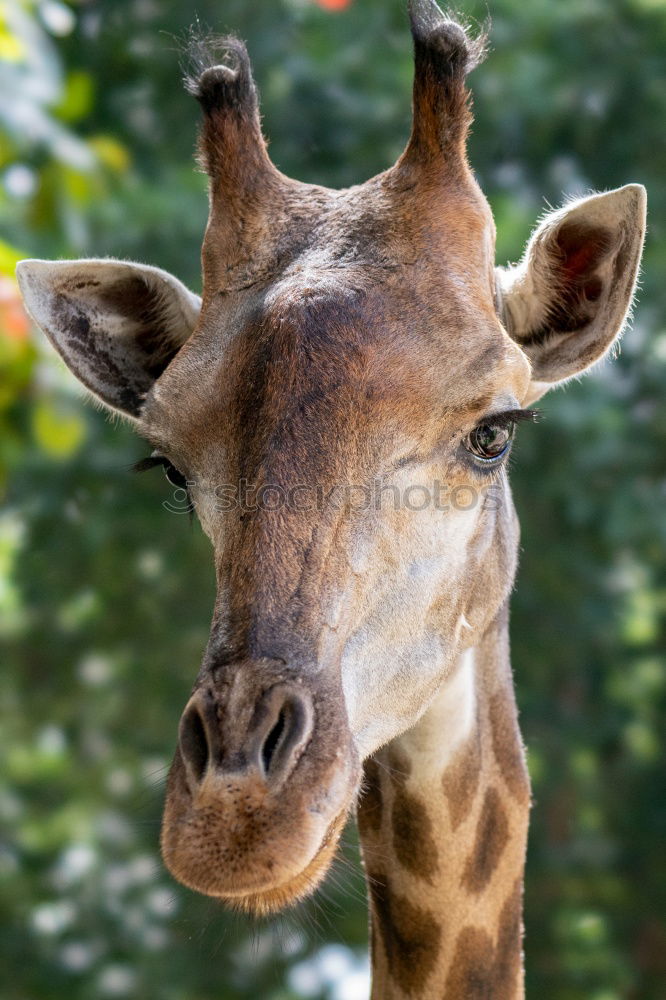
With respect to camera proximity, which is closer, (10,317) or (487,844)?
(487,844)

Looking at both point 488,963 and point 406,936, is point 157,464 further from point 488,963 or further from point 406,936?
point 488,963

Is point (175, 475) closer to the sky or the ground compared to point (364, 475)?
closer to the sky

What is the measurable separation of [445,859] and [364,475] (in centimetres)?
122

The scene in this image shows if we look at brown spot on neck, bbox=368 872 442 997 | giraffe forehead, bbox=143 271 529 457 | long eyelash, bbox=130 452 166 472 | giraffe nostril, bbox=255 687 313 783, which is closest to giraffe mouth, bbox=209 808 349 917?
giraffe nostril, bbox=255 687 313 783

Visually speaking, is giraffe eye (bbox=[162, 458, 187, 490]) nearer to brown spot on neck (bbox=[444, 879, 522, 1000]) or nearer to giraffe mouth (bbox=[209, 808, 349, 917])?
giraffe mouth (bbox=[209, 808, 349, 917])

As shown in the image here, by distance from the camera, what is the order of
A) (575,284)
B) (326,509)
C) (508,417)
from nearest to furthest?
(326,509) < (508,417) < (575,284)

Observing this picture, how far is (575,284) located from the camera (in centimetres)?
353

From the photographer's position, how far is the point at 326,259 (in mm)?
3027

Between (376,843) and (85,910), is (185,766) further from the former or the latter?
(85,910)

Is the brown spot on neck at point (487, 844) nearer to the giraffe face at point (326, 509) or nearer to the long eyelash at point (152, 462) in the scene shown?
the giraffe face at point (326, 509)

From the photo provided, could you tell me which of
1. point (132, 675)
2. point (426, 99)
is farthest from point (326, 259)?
point (132, 675)

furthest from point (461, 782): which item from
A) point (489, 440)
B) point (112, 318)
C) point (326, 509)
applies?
point (112, 318)

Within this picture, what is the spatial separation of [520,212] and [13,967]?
802 centimetres

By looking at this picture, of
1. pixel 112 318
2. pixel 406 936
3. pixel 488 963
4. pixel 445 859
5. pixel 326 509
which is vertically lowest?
pixel 488 963
